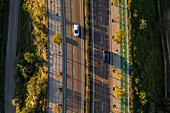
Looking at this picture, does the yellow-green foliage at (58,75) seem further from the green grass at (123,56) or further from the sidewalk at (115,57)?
the green grass at (123,56)

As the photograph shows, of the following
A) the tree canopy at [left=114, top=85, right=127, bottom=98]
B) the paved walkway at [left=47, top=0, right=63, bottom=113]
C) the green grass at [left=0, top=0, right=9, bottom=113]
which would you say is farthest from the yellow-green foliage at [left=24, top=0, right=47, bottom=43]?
the tree canopy at [left=114, top=85, right=127, bottom=98]

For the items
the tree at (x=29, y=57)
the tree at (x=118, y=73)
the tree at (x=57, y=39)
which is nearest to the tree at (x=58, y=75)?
the tree at (x=29, y=57)

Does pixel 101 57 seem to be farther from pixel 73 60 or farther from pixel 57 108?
pixel 57 108

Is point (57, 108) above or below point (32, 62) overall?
below

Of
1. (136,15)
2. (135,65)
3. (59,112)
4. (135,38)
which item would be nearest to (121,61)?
(135,65)

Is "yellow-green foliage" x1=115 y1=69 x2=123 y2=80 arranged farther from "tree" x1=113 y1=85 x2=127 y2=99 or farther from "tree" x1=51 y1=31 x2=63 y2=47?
"tree" x1=51 y1=31 x2=63 y2=47

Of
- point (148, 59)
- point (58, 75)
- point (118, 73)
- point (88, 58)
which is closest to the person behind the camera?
point (118, 73)

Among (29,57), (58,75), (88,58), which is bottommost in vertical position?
(58,75)

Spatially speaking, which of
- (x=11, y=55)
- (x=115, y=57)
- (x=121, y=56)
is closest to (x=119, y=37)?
(x=121, y=56)
